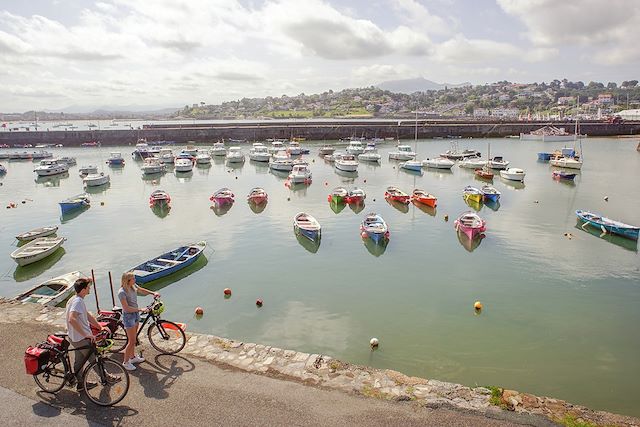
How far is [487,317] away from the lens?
53.0 ft

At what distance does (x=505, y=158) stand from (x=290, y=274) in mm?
57149

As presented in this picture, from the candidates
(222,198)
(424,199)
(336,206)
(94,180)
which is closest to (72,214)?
(222,198)

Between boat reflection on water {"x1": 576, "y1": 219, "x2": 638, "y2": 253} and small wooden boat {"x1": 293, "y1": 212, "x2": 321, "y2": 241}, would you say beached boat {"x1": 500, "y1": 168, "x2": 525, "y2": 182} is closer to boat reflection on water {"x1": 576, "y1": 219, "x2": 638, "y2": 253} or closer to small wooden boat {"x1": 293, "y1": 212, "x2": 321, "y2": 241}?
boat reflection on water {"x1": 576, "y1": 219, "x2": 638, "y2": 253}

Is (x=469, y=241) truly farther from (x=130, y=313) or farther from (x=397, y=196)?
(x=130, y=313)

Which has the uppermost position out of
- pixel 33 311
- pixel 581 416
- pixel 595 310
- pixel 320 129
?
pixel 320 129

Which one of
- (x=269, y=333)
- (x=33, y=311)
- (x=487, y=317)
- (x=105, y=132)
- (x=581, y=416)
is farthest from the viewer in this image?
(x=105, y=132)

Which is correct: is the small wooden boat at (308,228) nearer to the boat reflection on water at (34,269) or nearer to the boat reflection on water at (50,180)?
the boat reflection on water at (34,269)

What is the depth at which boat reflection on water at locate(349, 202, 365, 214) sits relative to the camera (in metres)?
33.2

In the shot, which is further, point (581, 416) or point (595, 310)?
point (595, 310)

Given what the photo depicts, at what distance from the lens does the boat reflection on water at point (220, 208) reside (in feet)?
109

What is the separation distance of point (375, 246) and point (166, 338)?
51.0ft

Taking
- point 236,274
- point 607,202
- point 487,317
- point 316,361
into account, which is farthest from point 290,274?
point 607,202

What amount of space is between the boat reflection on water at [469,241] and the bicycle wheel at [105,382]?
19.8 m

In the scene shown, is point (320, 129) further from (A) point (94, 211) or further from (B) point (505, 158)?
(A) point (94, 211)
